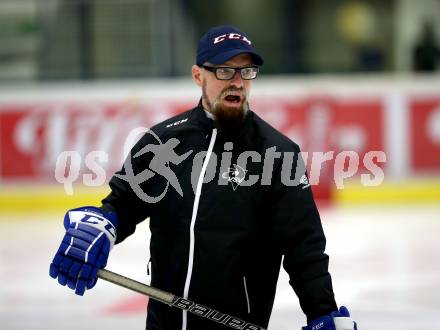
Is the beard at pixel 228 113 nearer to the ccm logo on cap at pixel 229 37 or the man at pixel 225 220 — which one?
the man at pixel 225 220

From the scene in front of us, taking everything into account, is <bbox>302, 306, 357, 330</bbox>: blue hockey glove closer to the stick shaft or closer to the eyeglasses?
the stick shaft

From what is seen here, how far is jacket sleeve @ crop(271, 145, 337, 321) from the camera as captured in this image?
101 inches

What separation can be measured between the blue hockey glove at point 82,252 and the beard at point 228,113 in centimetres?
45

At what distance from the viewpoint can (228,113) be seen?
8.75ft

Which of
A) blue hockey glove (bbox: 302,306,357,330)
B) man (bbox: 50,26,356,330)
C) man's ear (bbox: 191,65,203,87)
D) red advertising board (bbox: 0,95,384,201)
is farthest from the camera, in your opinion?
red advertising board (bbox: 0,95,384,201)

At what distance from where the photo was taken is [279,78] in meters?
11.2

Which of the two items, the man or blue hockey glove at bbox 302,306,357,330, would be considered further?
the man

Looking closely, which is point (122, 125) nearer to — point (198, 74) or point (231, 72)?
point (198, 74)

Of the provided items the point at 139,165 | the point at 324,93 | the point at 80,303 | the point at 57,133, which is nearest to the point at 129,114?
the point at 57,133

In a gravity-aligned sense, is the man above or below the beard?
below

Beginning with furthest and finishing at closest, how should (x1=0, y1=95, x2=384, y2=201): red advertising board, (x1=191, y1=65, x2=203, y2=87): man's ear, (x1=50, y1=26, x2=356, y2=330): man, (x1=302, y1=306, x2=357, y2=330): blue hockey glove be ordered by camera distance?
(x1=0, y1=95, x2=384, y2=201): red advertising board < (x1=191, y1=65, x2=203, y2=87): man's ear < (x1=50, y1=26, x2=356, y2=330): man < (x1=302, y1=306, x2=357, y2=330): blue hockey glove

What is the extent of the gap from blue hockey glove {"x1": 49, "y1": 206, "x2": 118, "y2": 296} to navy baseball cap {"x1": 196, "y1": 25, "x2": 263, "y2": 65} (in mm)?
578

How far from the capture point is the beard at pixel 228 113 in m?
2.67

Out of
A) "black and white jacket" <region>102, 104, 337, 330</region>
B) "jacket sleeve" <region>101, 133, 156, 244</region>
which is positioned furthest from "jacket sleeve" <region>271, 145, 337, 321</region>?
"jacket sleeve" <region>101, 133, 156, 244</region>
